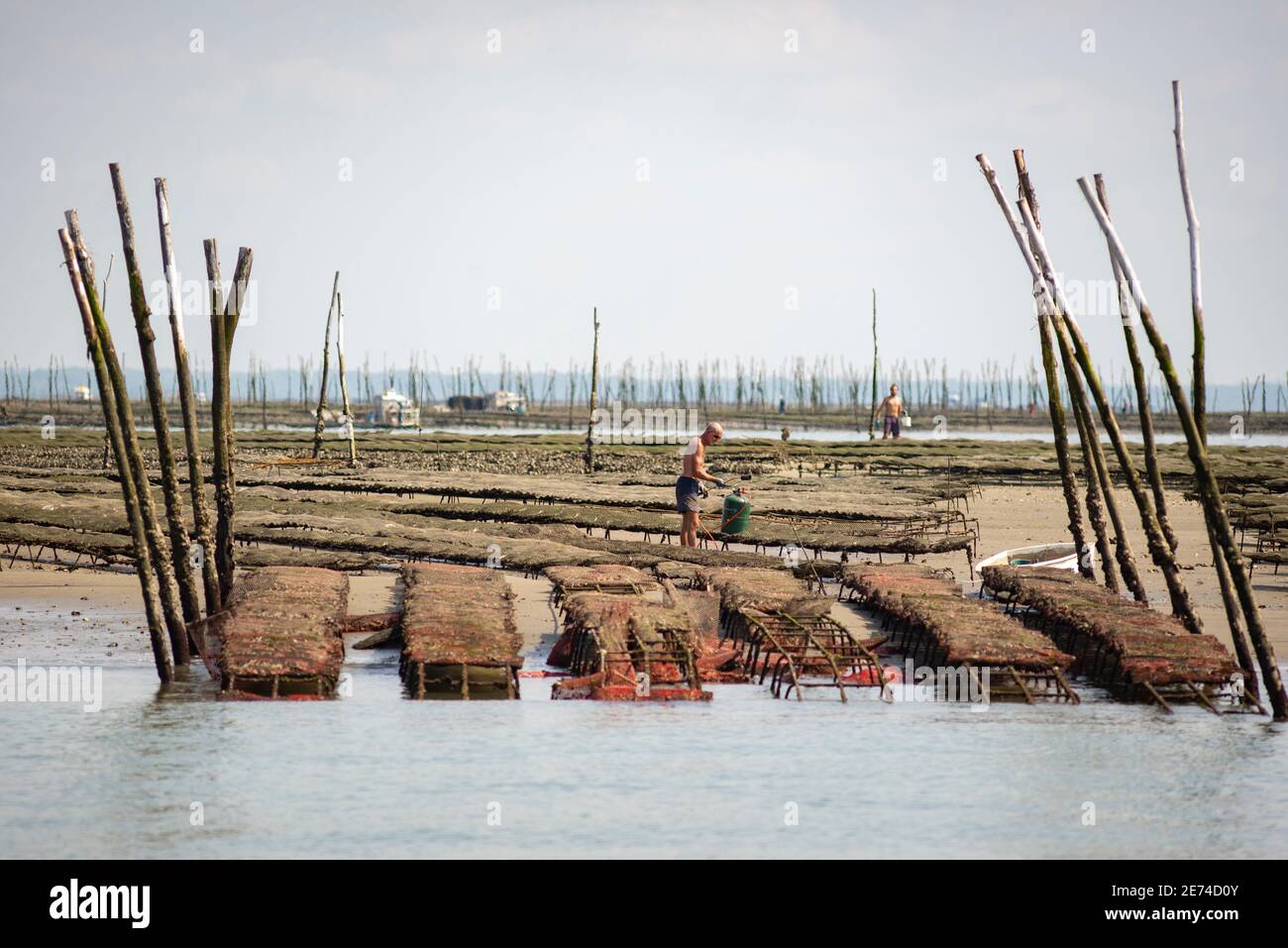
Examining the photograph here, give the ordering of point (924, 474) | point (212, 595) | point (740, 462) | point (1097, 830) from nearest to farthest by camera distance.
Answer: point (1097, 830) < point (212, 595) < point (924, 474) < point (740, 462)

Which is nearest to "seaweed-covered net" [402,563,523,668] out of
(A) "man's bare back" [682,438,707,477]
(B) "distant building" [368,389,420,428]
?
(A) "man's bare back" [682,438,707,477]

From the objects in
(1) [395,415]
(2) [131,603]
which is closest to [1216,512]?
(2) [131,603]

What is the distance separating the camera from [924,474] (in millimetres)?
42750

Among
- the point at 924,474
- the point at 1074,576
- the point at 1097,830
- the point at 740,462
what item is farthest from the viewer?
the point at 740,462

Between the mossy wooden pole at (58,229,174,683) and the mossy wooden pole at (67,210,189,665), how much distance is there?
0.17ft

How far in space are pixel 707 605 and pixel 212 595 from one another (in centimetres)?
575

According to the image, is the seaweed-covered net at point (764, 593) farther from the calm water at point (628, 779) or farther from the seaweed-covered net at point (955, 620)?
the calm water at point (628, 779)

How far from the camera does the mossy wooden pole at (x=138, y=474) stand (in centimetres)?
1549

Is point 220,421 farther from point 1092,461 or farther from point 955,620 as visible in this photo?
point 1092,461

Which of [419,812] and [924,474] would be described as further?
[924,474]

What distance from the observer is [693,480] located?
896 inches
